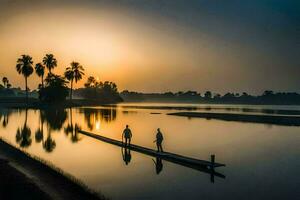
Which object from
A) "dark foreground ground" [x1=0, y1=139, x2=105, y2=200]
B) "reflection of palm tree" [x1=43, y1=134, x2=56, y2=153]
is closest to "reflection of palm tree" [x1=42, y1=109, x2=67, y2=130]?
"reflection of palm tree" [x1=43, y1=134, x2=56, y2=153]

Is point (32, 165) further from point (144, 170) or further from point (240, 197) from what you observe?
point (240, 197)

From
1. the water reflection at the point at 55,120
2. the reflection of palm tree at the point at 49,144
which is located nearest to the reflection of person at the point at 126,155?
the reflection of palm tree at the point at 49,144

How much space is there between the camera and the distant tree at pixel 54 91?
121 m

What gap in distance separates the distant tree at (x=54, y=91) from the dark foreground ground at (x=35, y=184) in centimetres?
10065

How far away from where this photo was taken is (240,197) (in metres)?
18.9

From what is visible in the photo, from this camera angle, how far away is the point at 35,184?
Result: 17453 millimetres

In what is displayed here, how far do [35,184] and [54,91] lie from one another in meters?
107

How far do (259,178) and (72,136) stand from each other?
2872cm

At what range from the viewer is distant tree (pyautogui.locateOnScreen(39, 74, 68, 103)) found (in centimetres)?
12056

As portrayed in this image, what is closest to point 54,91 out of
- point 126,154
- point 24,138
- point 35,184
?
point 24,138

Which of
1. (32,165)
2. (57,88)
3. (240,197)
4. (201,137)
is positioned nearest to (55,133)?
(201,137)

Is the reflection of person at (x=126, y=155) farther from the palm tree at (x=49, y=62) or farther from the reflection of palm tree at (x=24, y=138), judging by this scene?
the palm tree at (x=49, y=62)

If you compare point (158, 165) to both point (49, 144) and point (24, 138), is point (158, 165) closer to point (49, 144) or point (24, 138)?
point (49, 144)

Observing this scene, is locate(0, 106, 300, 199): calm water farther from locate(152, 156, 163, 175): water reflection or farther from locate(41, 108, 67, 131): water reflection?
locate(41, 108, 67, 131): water reflection
